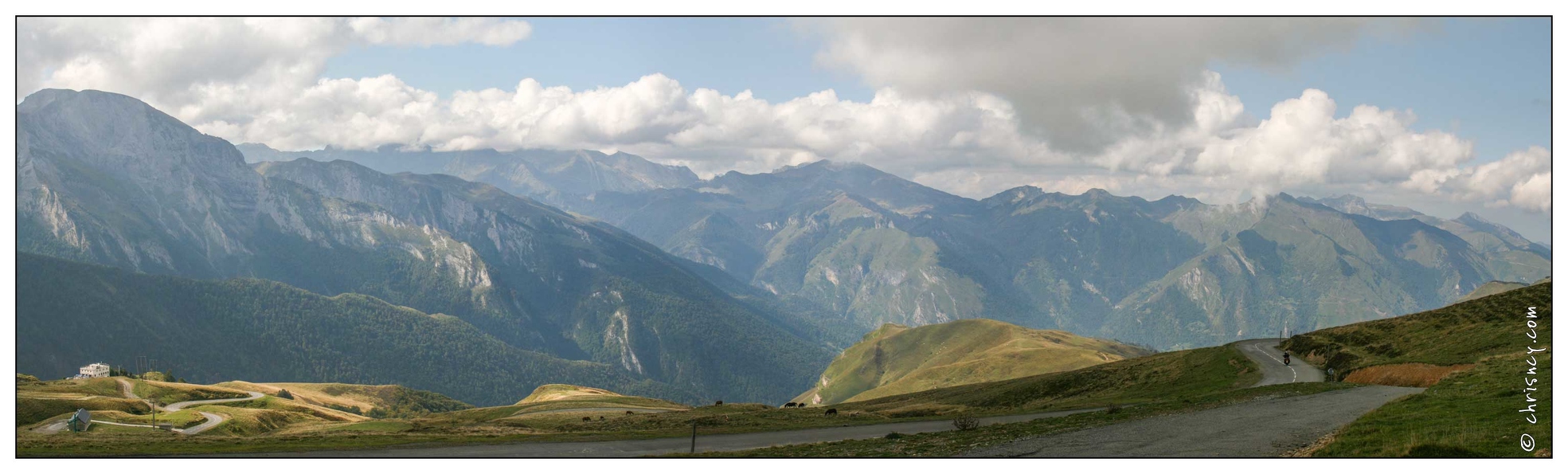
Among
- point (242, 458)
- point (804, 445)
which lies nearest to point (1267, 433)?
point (804, 445)

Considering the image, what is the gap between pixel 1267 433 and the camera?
3747 cm

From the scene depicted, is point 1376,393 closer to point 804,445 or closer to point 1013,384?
point 804,445

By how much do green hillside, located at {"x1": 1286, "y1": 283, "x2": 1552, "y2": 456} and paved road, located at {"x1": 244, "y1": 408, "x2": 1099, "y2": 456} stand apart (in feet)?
73.5

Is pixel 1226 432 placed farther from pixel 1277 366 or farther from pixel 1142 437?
pixel 1277 366

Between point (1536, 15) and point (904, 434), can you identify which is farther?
point (904, 434)

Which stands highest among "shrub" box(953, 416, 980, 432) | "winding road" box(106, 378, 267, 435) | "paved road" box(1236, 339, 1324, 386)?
"shrub" box(953, 416, 980, 432)

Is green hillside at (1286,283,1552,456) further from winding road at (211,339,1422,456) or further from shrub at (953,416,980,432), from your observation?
shrub at (953,416,980,432)

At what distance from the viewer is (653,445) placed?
48156 mm

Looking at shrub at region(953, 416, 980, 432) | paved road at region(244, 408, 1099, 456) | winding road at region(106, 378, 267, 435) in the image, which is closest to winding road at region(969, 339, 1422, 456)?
shrub at region(953, 416, 980, 432)

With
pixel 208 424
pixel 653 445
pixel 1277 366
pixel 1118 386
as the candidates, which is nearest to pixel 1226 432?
pixel 653 445

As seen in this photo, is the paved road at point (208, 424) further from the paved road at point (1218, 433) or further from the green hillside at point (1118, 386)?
the paved road at point (1218, 433)

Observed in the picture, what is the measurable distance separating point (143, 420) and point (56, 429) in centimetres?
1416

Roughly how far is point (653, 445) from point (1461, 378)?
134 ft

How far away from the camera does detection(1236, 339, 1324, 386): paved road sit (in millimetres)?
69188
